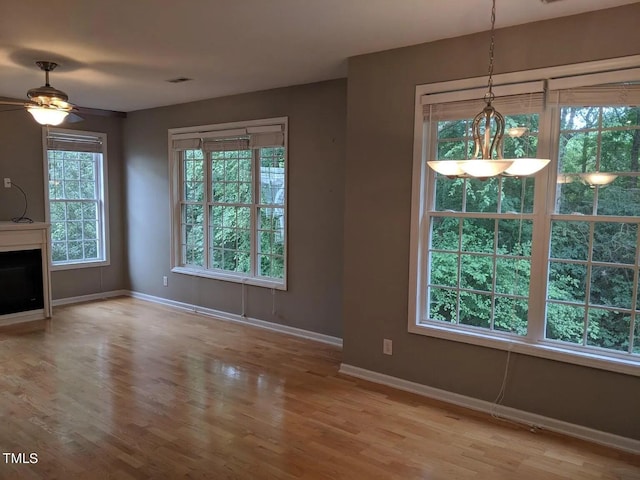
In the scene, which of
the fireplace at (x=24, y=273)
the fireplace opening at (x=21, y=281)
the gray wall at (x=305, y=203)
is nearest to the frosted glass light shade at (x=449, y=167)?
the gray wall at (x=305, y=203)

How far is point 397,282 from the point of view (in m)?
3.71

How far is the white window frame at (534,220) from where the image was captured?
112 inches

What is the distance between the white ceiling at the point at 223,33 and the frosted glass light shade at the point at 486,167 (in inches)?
51.8

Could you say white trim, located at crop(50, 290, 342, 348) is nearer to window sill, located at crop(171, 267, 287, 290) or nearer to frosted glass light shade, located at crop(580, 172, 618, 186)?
window sill, located at crop(171, 267, 287, 290)

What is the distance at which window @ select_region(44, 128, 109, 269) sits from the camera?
20.4ft

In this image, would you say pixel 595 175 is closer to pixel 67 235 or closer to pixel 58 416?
pixel 58 416

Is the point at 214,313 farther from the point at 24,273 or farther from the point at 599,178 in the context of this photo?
the point at 599,178

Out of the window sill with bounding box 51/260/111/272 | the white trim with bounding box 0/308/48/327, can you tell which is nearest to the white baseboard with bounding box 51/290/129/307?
the window sill with bounding box 51/260/111/272

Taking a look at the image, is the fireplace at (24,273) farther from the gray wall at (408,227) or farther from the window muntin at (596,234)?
the window muntin at (596,234)

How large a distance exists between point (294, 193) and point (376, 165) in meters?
1.47

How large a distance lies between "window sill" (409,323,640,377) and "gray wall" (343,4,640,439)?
5cm

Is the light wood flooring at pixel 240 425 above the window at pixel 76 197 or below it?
below

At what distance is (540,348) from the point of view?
311cm

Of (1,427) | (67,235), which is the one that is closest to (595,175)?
(1,427)
